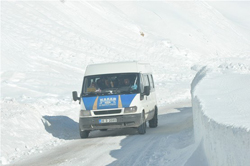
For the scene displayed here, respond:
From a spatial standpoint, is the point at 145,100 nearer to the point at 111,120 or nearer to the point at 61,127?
Answer: the point at 111,120

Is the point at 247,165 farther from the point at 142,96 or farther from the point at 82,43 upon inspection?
the point at 82,43

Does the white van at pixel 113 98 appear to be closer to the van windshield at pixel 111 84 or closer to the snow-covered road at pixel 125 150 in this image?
the van windshield at pixel 111 84

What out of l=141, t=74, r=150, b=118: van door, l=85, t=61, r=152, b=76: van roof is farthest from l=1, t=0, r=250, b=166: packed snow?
l=85, t=61, r=152, b=76: van roof

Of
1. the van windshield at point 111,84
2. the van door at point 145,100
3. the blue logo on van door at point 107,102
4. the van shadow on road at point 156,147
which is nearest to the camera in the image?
the van shadow on road at point 156,147

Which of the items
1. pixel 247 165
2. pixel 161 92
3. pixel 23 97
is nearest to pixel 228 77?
pixel 247 165

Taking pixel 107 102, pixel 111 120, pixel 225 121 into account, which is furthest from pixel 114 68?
pixel 225 121

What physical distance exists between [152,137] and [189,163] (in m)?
5.61

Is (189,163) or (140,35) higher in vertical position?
(140,35)

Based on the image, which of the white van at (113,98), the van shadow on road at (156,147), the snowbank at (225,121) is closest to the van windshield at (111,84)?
the white van at (113,98)

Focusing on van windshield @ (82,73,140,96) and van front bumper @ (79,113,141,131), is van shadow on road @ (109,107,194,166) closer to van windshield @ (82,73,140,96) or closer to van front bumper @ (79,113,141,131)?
van front bumper @ (79,113,141,131)

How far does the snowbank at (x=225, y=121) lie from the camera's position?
18.6 ft

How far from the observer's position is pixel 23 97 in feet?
95.6

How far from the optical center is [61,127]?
17.5 m

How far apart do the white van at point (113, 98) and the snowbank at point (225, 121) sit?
7.59ft
